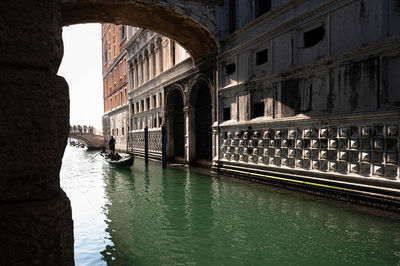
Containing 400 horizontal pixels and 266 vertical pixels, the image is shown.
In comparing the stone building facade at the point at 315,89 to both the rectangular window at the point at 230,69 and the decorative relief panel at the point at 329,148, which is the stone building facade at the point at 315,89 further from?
the rectangular window at the point at 230,69

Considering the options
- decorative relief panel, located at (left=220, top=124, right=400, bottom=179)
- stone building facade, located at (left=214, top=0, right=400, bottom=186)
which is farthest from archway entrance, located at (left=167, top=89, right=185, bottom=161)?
decorative relief panel, located at (left=220, top=124, right=400, bottom=179)

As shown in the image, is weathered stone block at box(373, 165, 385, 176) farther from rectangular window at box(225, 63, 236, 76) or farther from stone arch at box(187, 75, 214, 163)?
stone arch at box(187, 75, 214, 163)

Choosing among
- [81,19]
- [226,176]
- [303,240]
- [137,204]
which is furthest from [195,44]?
[303,240]

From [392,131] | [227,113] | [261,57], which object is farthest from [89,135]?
[392,131]

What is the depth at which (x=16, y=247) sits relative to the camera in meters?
1.22

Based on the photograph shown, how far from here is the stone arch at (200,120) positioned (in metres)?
12.3

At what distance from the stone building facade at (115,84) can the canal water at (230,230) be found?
18672 millimetres

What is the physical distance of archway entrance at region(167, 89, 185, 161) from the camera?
595 inches

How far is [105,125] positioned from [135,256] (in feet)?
103

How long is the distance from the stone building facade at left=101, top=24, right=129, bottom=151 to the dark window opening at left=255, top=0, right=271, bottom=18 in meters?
17.0

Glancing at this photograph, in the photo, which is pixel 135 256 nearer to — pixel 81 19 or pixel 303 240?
pixel 303 240

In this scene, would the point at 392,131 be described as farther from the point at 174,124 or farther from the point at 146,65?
the point at 146,65

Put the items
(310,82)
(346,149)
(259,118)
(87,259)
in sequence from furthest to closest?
(259,118)
(310,82)
(346,149)
(87,259)

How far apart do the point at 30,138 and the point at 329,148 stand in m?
6.15
